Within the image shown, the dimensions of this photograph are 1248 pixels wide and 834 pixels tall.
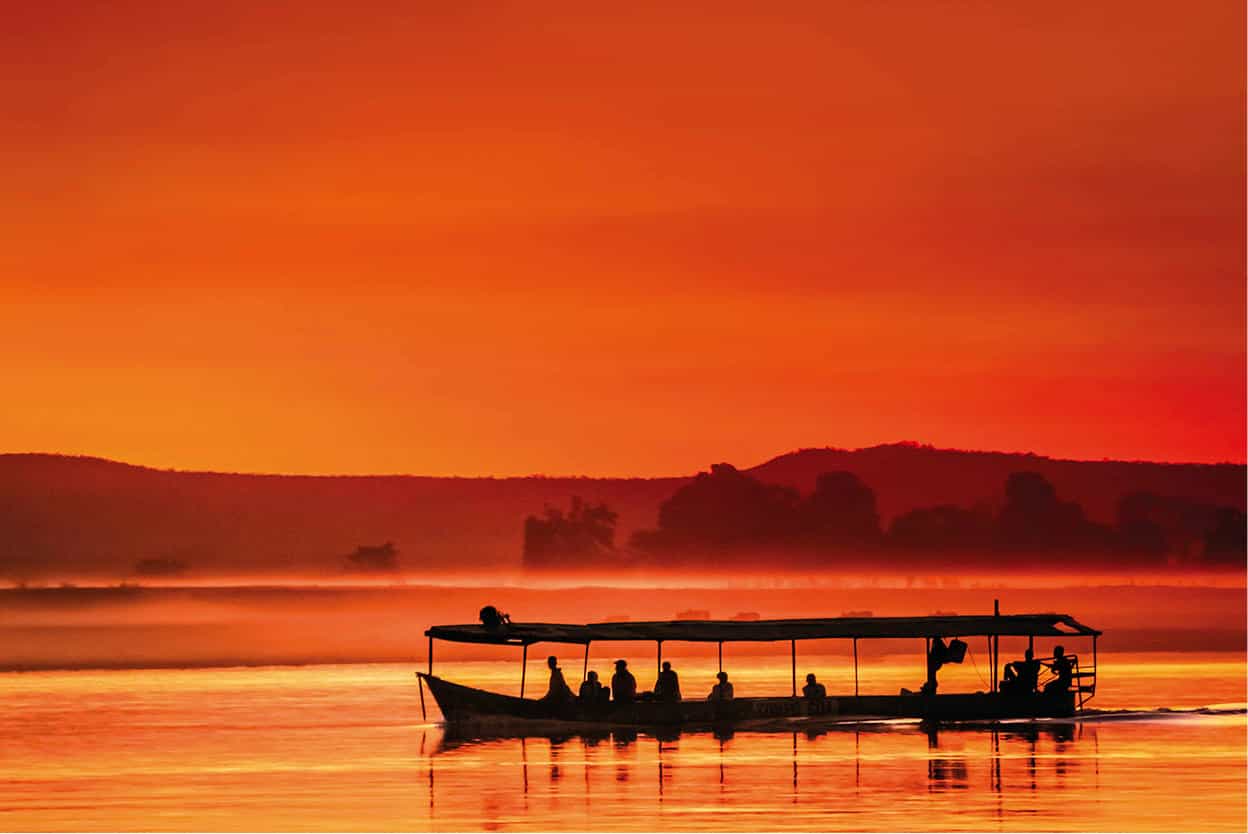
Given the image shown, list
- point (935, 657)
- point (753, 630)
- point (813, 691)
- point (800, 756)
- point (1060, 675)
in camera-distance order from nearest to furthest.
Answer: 1. point (800, 756)
2. point (753, 630)
3. point (813, 691)
4. point (935, 657)
5. point (1060, 675)

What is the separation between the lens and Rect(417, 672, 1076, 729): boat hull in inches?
2972

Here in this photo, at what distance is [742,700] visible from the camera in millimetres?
77938

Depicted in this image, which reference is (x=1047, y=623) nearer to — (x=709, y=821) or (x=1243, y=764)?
(x=1243, y=764)

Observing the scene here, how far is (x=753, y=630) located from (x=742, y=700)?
11.8 feet

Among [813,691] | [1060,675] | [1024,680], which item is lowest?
[813,691]

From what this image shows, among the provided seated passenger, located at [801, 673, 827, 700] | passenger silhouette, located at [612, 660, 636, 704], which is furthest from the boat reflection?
seated passenger, located at [801, 673, 827, 700]

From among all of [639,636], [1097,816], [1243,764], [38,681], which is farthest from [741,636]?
[38,681]

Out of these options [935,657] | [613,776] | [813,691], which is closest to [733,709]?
[813,691]

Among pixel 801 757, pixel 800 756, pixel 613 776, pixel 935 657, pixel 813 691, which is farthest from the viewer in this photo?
pixel 935 657

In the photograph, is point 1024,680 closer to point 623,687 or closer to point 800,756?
point 623,687

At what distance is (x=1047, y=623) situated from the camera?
77.8 metres

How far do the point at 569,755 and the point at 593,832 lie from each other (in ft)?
68.1

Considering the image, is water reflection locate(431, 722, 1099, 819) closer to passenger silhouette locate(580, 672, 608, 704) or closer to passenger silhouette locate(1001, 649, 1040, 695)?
passenger silhouette locate(580, 672, 608, 704)

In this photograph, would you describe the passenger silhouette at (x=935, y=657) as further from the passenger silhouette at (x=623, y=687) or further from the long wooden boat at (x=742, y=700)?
the passenger silhouette at (x=623, y=687)
